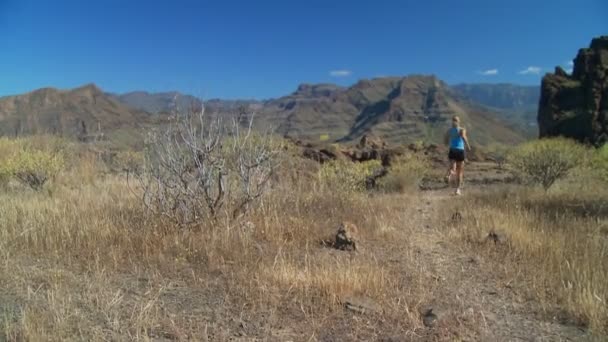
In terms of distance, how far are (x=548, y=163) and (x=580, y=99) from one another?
19.6 meters

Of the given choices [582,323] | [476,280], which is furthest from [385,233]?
[582,323]

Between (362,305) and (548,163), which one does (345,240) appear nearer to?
(362,305)

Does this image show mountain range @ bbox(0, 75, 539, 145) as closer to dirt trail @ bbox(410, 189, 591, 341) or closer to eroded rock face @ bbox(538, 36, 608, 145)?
dirt trail @ bbox(410, 189, 591, 341)

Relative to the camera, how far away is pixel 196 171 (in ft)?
19.3

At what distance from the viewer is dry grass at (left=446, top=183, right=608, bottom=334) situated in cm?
358

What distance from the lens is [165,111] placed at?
628cm

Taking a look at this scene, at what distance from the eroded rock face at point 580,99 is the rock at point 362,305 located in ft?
80.3

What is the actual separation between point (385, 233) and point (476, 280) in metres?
1.63

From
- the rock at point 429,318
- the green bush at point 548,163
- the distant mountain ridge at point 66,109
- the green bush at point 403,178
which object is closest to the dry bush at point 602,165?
the green bush at point 548,163

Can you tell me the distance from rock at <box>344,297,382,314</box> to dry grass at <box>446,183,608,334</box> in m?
1.30

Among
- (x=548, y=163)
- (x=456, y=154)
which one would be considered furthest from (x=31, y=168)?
(x=548, y=163)

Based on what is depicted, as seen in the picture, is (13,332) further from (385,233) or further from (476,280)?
(385,233)

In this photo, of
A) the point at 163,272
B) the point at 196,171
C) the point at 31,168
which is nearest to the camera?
the point at 163,272

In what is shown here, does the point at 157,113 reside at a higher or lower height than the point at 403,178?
higher
